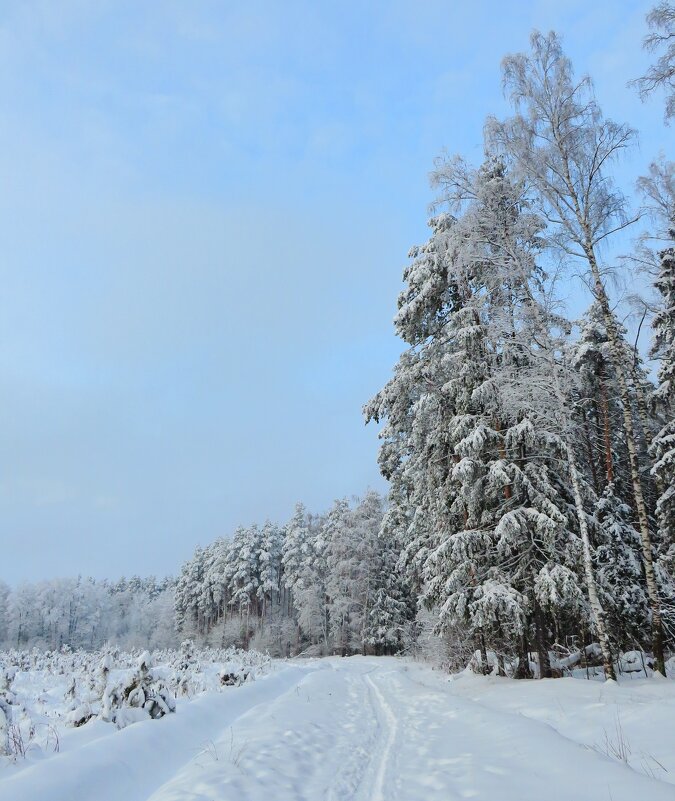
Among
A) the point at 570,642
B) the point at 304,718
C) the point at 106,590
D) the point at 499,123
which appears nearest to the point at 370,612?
the point at 570,642

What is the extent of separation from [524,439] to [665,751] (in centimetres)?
884

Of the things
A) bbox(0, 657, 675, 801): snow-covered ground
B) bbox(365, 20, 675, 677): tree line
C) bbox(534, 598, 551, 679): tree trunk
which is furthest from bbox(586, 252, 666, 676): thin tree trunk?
bbox(534, 598, 551, 679): tree trunk

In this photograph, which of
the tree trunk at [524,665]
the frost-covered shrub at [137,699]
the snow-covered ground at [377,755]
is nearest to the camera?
the snow-covered ground at [377,755]

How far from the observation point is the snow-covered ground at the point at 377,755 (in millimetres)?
4418

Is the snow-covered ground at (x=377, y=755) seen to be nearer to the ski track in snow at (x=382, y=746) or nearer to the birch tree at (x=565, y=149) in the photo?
the ski track in snow at (x=382, y=746)

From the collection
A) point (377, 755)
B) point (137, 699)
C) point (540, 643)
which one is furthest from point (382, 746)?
point (540, 643)

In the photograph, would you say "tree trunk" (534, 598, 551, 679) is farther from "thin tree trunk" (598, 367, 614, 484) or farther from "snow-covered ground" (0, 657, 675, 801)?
"thin tree trunk" (598, 367, 614, 484)

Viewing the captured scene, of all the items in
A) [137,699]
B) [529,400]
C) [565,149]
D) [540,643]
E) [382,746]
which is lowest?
[382,746]

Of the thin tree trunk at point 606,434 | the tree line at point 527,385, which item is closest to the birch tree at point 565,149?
the tree line at point 527,385

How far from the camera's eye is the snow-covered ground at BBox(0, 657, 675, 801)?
442 centimetres

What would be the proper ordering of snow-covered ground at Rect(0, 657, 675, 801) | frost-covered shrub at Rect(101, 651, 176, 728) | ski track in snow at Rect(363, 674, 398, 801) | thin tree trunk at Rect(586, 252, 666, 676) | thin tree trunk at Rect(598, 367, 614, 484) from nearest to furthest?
1. snow-covered ground at Rect(0, 657, 675, 801)
2. ski track in snow at Rect(363, 674, 398, 801)
3. frost-covered shrub at Rect(101, 651, 176, 728)
4. thin tree trunk at Rect(586, 252, 666, 676)
5. thin tree trunk at Rect(598, 367, 614, 484)

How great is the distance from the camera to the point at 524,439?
13.4 metres

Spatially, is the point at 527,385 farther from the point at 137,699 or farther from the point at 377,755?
the point at 137,699

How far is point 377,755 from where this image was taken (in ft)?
20.6
